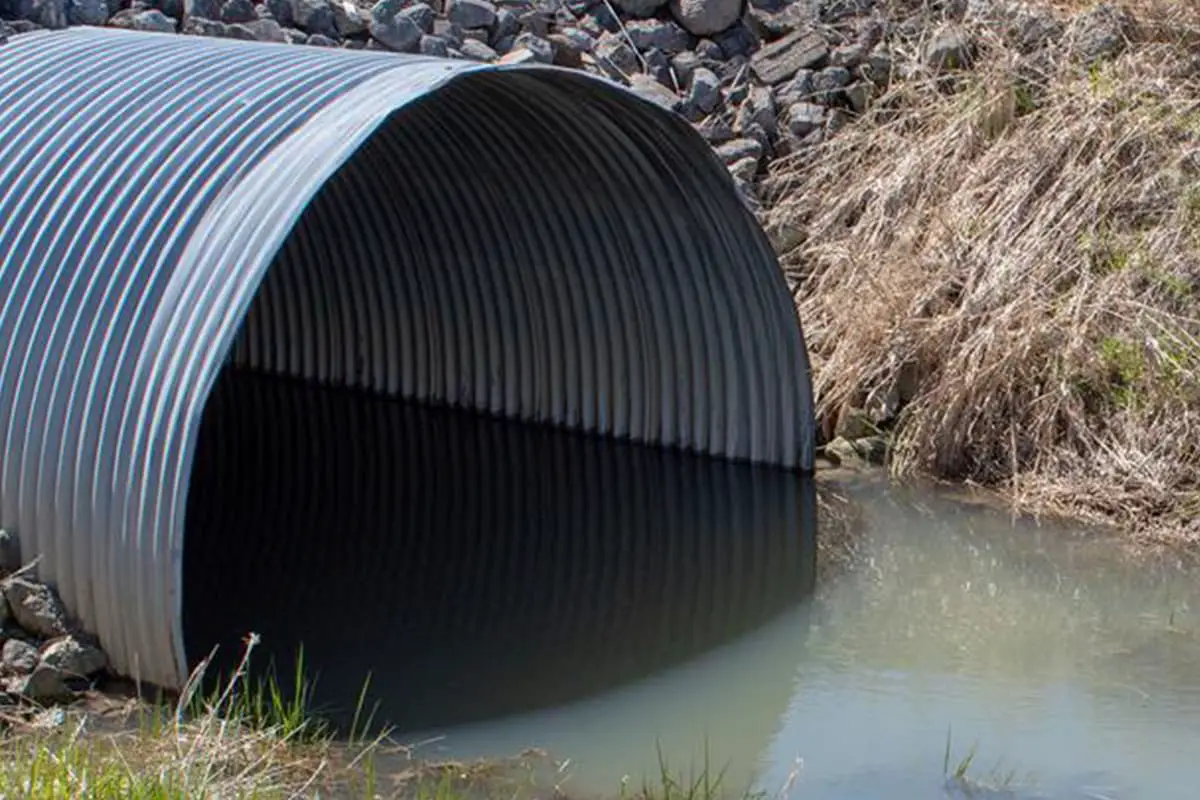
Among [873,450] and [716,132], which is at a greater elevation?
[716,132]

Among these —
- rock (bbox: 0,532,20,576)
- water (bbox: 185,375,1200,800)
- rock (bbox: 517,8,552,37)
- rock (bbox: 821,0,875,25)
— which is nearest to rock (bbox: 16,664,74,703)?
rock (bbox: 0,532,20,576)

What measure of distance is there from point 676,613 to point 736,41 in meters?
4.78

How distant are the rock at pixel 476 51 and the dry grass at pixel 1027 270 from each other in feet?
5.33

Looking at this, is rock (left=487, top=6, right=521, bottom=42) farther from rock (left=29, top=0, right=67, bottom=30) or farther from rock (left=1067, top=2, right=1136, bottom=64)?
rock (left=1067, top=2, right=1136, bottom=64)

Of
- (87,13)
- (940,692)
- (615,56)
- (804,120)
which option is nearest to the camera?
(940,692)

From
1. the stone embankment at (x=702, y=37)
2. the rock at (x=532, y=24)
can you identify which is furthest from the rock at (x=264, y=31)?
the rock at (x=532, y=24)

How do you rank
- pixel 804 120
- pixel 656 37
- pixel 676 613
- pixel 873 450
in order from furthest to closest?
pixel 656 37
pixel 804 120
pixel 873 450
pixel 676 613

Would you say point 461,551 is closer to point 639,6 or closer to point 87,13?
point 87,13

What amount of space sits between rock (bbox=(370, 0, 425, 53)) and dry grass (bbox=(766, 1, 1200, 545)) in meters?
2.00

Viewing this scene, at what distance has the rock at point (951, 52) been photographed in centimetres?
1090

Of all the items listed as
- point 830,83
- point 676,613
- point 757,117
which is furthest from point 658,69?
point 676,613

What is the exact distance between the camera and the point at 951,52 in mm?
10914

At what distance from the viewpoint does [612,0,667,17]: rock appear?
38.0 feet

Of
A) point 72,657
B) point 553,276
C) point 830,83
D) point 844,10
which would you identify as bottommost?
point 72,657
